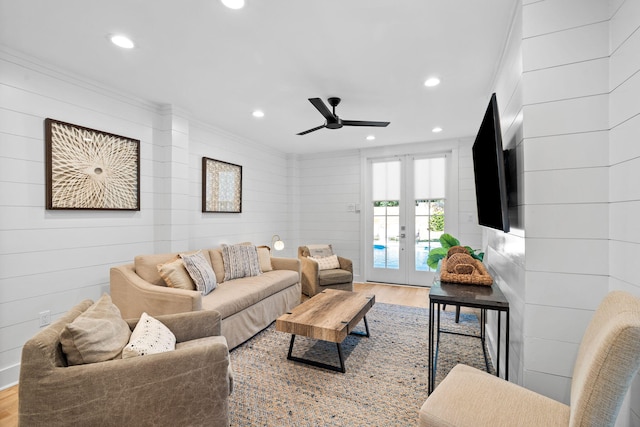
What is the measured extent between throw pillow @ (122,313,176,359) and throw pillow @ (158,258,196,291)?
95cm

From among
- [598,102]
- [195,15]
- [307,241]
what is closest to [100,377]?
[195,15]

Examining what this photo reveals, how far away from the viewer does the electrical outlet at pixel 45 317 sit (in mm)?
2387

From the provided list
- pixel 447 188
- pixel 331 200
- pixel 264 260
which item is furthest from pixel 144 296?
pixel 447 188

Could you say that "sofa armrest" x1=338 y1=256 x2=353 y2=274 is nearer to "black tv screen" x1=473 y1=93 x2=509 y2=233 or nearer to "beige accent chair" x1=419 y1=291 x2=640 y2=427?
"black tv screen" x1=473 y1=93 x2=509 y2=233

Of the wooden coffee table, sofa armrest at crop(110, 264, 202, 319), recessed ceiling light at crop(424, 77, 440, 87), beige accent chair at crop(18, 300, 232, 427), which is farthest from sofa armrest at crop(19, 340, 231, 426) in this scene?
recessed ceiling light at crop(424, 77, 440, 87)

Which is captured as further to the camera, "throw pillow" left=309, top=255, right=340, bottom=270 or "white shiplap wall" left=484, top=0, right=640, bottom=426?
"throw pillow" left=309, top=255, right=340, bottom=270

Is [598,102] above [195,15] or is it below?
below

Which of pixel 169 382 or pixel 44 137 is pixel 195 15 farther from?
pixel 169 382

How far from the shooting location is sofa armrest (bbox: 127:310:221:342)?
1.85 meters

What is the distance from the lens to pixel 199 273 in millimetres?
2863

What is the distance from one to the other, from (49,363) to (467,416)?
174 cm

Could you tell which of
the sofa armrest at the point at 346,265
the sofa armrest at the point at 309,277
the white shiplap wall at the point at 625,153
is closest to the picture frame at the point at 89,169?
the sofa armrest at the point at 309,277

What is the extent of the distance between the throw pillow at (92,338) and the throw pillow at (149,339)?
59mm

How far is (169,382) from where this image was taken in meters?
1.38
